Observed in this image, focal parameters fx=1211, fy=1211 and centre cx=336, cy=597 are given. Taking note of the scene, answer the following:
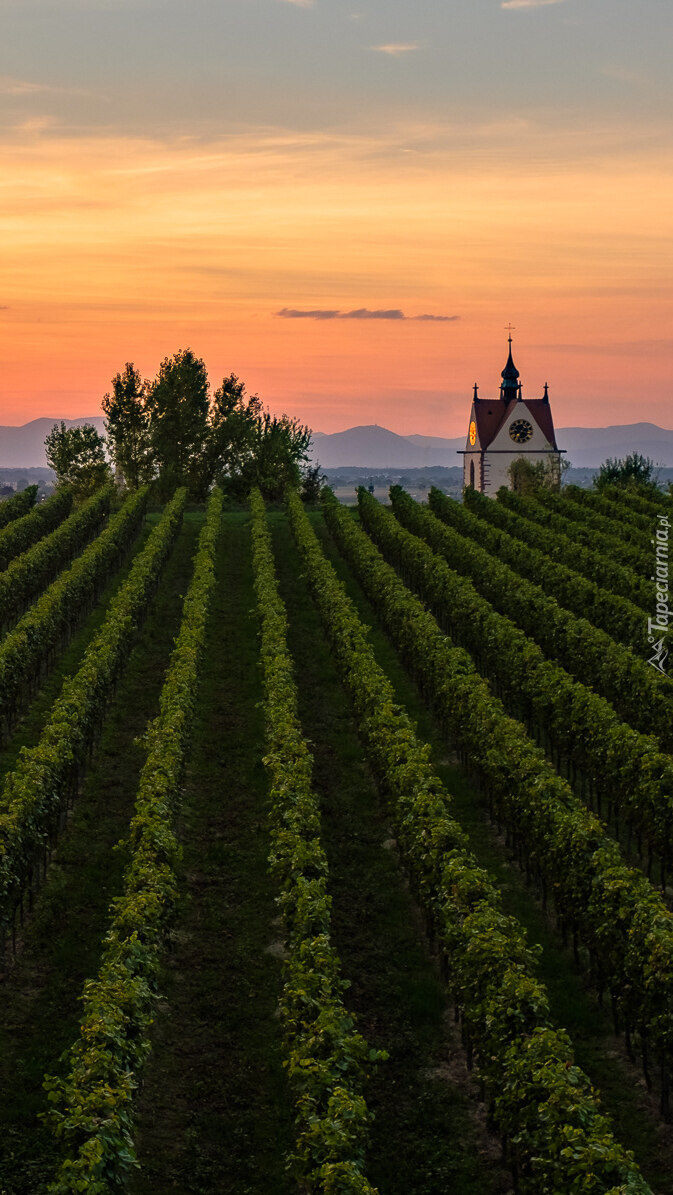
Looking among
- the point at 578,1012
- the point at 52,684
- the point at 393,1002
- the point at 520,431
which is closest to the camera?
the point at 578,1012

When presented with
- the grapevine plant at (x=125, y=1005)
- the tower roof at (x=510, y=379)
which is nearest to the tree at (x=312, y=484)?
the tower roof at (x=510, y=379)

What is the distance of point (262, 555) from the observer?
57.2m

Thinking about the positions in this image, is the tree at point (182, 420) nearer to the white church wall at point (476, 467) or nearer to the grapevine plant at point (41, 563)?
the white church wall at point (476, 467)

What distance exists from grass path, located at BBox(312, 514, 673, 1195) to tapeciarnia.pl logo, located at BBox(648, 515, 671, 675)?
872 centimetres

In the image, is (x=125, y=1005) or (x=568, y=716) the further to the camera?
(x=568, y=716)

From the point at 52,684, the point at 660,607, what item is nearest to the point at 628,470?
the point at 660,607

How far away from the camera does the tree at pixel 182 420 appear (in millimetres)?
119062

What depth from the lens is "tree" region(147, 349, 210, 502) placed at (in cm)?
11906

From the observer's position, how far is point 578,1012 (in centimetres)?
2241

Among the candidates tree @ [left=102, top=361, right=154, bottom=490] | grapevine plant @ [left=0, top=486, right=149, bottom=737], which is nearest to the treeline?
tree @ [left=102, top=361, right=154, bottom=490]

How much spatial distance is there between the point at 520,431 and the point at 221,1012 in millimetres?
114473

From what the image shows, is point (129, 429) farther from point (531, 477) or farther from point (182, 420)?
point (531, 477)

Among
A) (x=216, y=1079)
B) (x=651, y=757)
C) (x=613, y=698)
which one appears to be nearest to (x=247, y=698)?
(x=613, y=698)

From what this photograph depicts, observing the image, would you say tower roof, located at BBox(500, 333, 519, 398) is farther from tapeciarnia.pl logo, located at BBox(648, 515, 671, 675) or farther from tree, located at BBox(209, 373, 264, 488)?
tapeciarnia.pl logo, located at BBox(648, 515, 671, 675)
